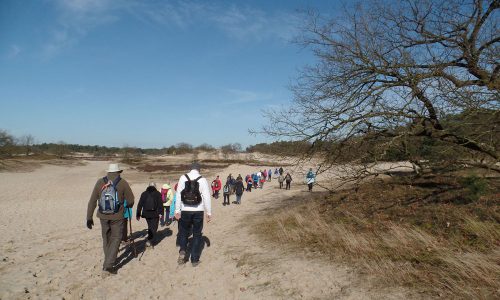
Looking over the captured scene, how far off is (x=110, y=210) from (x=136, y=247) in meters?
2.59

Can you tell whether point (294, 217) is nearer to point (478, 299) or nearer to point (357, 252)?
point (357, 252)

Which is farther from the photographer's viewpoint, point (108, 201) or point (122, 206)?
point (122, 206)

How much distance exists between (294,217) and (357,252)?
387 cm

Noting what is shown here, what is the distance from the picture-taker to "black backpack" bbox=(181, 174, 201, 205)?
19.1 feet

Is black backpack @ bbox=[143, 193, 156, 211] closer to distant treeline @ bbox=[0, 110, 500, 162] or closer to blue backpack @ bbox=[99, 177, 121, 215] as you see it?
blue backpack @ bbox=[99, 177, 121, 215]

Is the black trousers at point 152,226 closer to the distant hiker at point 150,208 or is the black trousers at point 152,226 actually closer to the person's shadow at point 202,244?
the distant hiker at point 150,208

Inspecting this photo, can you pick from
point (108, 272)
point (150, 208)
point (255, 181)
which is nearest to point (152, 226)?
point (150, 208)

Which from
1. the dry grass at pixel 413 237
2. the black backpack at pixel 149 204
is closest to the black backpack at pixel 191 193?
the black backpack at pixel 149 204

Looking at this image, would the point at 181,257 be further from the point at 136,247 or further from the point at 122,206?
the point at 136,247

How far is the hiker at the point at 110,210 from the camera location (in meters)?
5.48

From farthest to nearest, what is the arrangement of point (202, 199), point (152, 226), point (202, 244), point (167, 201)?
1. point (167, 201)
2. point (152, 226)
3. point (202, 244)
4. point (202, 199)

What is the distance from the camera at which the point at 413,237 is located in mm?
6039

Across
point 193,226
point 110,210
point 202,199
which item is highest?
point 202,199

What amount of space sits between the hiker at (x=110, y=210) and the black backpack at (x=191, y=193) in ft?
3.08
